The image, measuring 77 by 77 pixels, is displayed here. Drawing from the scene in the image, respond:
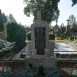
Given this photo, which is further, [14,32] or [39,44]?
[14,32]

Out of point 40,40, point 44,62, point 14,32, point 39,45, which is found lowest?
point 44,62

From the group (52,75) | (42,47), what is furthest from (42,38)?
(52,75)

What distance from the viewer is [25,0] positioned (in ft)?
121

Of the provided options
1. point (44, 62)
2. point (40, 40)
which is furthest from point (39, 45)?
point (44, 62)

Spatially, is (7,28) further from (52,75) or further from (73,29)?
(73,29)

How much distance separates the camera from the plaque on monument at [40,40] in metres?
11.2

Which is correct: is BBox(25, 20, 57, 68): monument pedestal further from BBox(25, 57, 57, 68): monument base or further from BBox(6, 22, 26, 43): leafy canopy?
BBox(6, 22, 26, 43): leafy canopy

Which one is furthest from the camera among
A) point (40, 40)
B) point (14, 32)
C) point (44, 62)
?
point (14, 32)

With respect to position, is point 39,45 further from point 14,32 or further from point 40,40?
point 14,32

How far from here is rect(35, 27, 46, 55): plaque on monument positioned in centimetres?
1116

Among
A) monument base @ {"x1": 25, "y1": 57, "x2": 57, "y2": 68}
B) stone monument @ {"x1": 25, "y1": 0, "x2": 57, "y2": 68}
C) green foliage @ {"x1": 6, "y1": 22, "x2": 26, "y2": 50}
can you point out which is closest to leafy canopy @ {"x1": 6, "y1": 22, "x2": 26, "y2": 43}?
green foliage @ {"x1": 6, "y1": 22, "x2": 26, "y2": 50}

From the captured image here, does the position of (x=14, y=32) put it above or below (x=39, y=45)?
above

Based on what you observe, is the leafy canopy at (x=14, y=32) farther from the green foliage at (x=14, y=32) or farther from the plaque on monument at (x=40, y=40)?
the plaque on monument at (x=40, y=40)

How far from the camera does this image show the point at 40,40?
444 inches
